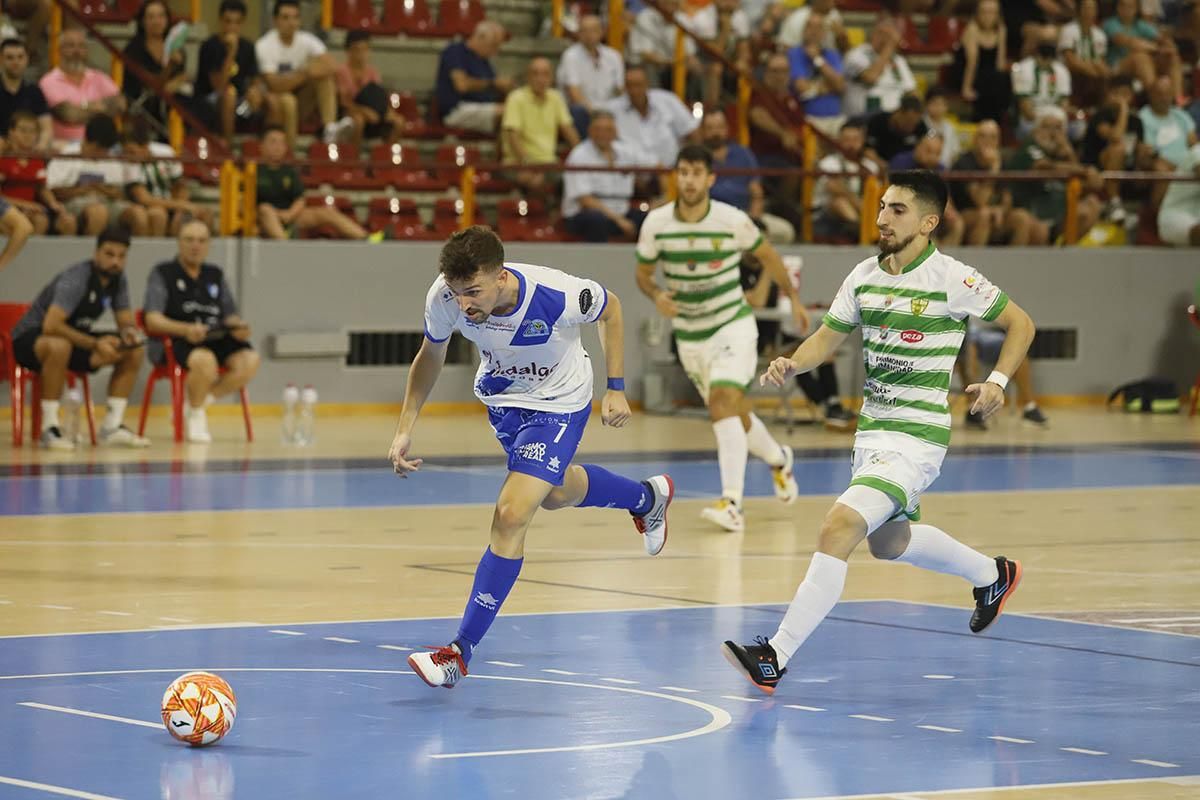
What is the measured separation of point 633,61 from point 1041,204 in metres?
4.87

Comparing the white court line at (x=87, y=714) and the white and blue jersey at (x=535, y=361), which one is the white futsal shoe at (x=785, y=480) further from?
the white court line at (x=87, y=714)

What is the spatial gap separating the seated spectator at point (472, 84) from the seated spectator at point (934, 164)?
166 inches

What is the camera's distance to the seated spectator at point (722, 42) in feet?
74.1

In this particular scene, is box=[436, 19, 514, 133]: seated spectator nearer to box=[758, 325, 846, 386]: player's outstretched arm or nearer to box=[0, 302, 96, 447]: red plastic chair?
box=[0, 302, 96, 447]: red plastic chair

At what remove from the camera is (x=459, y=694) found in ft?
24.5

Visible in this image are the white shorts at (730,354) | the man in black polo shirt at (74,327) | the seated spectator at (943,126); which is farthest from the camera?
the seated spectator at (943,126)

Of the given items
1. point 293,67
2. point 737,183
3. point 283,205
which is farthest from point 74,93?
point 737,183

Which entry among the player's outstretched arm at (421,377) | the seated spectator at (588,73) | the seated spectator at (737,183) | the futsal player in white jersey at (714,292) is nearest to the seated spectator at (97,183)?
the seated spectator at (588,73)

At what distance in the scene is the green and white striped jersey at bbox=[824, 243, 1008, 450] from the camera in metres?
7.86

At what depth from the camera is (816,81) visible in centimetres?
2303

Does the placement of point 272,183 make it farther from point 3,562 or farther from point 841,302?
point 841,302

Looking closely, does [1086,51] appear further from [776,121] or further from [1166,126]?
[776,121]

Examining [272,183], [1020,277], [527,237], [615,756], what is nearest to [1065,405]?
[1020,277]

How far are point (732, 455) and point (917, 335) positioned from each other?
4798 mm
